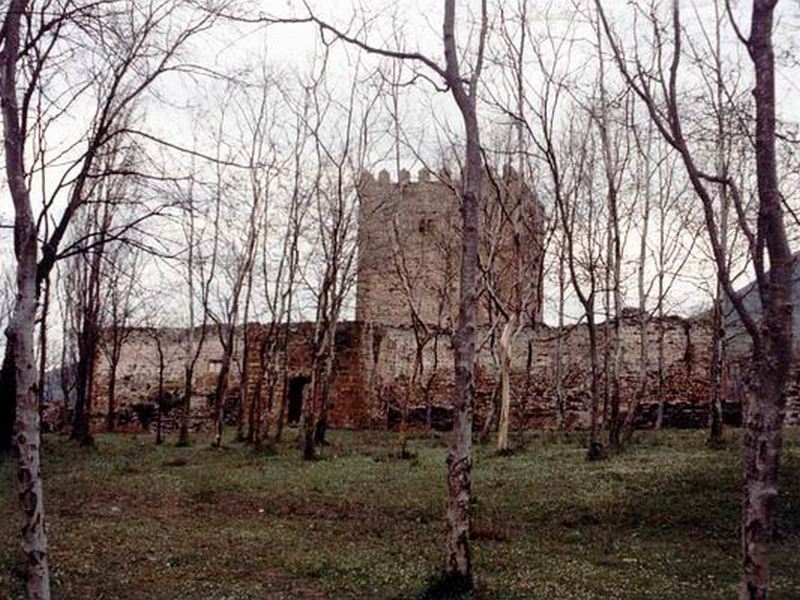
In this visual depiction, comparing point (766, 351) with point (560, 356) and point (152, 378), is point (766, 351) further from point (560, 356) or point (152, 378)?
point (152, 378)

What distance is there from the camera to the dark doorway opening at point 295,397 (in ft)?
115

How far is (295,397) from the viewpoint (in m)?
36.3

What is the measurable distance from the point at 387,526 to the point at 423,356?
20.7 meters

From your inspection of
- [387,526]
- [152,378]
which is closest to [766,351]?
[387,526]

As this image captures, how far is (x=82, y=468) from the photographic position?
1927cm

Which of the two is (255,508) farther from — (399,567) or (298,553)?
(399,567)

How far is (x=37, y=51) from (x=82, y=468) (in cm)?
1311

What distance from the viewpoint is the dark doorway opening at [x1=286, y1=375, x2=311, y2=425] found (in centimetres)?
3512

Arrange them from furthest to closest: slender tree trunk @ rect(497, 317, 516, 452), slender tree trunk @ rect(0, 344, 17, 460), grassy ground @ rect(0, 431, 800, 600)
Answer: slender tree trunk @ rect(497, 317, 516, 452) → slender tree trunk @ rect(0, 344, 17, 460) → grassy ground @ rect(0, 431, 800, 600)

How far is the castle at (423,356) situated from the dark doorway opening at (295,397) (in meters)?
0.05

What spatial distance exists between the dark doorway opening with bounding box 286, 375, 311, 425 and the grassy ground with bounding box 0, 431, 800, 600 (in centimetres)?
1459

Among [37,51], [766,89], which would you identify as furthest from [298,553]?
[766,89]

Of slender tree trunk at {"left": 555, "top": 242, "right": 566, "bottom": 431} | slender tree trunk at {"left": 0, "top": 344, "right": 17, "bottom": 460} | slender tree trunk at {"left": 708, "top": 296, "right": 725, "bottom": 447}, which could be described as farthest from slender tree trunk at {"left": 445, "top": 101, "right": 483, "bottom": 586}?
slender tree trunk at {"left": 555, "top": 242, "right": 566, "bottom": 431}

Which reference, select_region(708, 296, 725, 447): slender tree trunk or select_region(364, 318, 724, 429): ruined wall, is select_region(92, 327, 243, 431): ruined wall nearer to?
select_region(364, 318, 724, 429): ruined wall
